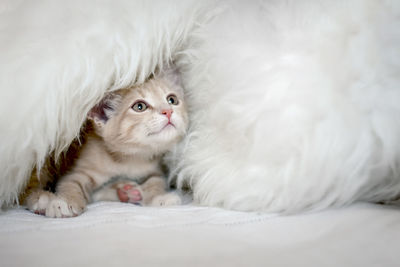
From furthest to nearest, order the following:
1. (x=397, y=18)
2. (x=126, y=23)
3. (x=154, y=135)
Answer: (x=154, y=135) → (x=126, y=23) → (x=397, y=18)

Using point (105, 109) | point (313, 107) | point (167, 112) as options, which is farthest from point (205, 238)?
point (105, 109)

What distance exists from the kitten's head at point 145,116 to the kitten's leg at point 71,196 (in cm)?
13

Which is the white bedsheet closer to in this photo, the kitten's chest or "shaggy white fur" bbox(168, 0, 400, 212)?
"shaggy white fur" bbox(168, 0, 400, 212)

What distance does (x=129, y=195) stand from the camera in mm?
→ 1098

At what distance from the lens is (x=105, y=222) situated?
77 centimetres

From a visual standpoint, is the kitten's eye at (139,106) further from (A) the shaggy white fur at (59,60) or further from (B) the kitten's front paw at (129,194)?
(B) the kitten's front paw at (129,194)

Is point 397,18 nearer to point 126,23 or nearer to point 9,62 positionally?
point 126,23

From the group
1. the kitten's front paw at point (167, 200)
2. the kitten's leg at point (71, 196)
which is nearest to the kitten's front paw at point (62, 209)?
the kitten's leg at point (71, 196)

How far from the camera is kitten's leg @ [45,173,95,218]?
86 centimetres

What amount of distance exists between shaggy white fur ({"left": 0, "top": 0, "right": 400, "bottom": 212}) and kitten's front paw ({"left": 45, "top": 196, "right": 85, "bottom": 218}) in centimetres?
10

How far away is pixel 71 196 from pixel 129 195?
20cm

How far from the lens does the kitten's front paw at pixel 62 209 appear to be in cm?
85

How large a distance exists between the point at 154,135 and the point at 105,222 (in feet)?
1.02

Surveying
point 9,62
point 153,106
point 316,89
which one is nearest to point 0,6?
point 9,62
